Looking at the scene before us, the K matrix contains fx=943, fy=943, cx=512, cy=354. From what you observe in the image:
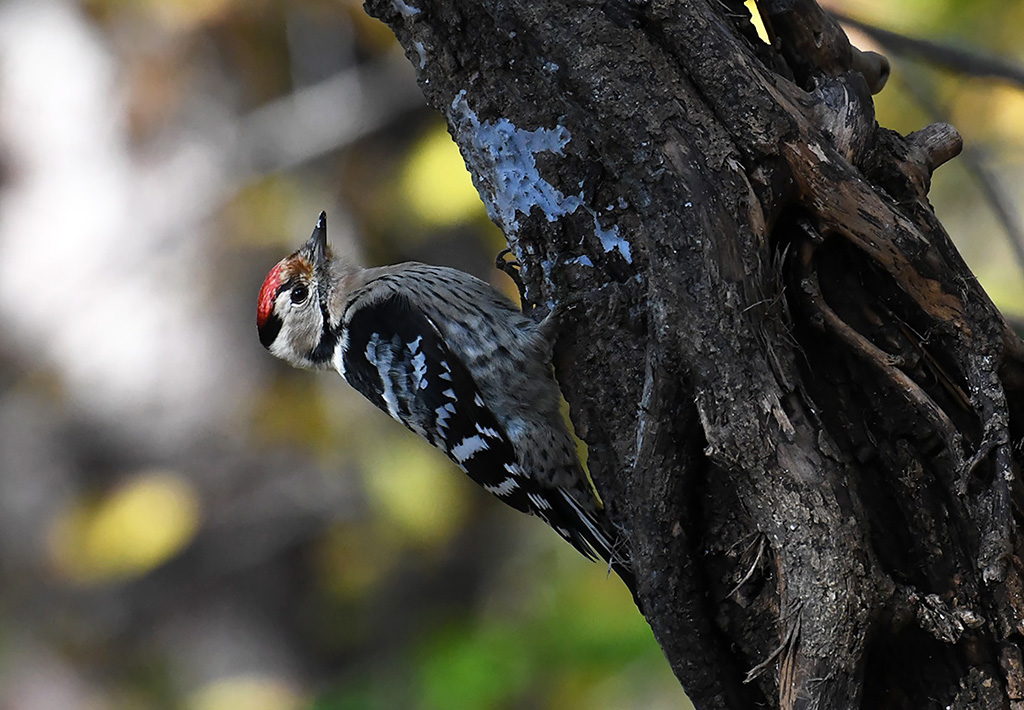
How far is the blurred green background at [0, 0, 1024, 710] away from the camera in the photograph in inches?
191

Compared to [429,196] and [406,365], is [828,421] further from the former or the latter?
[429,196]

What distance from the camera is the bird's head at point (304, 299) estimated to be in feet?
10.9

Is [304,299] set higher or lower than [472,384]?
higher

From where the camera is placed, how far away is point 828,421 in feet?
5.68

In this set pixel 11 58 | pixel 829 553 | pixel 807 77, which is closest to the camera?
pixel 829 553

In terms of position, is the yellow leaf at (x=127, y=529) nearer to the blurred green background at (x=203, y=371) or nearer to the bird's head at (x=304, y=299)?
the blurred green background at (x=203, y=371)

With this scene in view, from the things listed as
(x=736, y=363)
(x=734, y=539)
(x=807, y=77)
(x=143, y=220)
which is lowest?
(x=734, y=539)

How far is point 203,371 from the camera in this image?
522 cm

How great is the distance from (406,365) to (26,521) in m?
3.34

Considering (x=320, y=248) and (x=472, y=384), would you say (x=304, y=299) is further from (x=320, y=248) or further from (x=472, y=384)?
(x=472, y=384)

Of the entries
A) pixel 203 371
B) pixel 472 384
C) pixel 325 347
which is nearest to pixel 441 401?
pixel 472 384

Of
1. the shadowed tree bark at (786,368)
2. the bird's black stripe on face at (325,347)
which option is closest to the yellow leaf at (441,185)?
the bird's black stripe on face at (325,347)

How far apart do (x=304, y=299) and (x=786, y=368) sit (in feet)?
6.89

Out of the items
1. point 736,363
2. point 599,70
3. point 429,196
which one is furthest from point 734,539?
point 429,196
